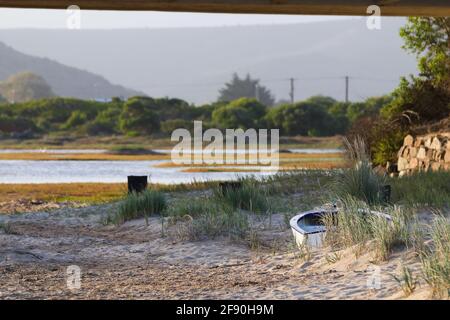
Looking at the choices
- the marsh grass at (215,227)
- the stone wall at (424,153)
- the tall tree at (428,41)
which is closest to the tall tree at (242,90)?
the tall tree at (428,41)

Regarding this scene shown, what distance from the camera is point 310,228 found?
420 inches

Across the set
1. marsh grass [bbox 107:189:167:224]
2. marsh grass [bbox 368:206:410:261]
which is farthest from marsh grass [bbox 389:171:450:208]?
marsh grass [bbox 107:189:167:224]

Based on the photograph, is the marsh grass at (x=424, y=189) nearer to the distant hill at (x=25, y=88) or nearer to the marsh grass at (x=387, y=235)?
the marsh grass at (x=387, y=235)

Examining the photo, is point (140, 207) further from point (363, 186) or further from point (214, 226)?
point (363, 186)

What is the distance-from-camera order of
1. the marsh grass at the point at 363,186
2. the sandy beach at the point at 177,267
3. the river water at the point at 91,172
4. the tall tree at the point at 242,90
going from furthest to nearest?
the tall tree at the point at 242,90, the river water at the point at 91,172, the marsh grass at the point at 363,186, the sandy beach at the point at 177,267

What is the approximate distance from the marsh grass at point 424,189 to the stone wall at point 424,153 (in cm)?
251

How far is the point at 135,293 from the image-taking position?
846cm

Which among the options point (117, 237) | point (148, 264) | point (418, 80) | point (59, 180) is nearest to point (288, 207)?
point (117, 237)

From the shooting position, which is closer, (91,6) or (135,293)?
(135,293)

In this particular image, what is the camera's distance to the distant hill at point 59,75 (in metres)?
133

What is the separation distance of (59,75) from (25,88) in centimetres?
3913

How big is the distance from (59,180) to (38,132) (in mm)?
21960

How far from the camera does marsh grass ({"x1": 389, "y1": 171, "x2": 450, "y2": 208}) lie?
13.2 metres
